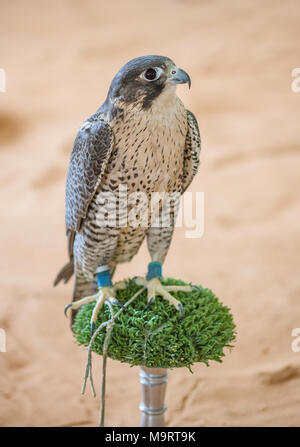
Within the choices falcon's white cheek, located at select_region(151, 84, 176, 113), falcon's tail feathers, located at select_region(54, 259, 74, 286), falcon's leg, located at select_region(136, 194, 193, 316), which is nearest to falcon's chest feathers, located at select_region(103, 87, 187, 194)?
falcon's white cheek, located at select_region(151, 84, 176, 113)

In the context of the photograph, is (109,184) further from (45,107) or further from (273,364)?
(45,107)

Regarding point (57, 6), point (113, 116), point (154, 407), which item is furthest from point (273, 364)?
point (57, 6)

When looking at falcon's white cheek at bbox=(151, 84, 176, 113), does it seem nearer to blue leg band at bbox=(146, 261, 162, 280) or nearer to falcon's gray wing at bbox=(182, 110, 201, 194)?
falcon's gray wing at bbox=(182, 110, 201, 194)

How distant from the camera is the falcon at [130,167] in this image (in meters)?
1.60

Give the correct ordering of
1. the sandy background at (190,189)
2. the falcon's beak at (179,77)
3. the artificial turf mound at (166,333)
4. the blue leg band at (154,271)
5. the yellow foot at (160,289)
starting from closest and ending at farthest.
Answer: the falcon's beak at (179,77), the artificial turf mound at (166,333), the yellow foot at (160,289), the blue leg band at (154,271), the sandy background at (190,189)

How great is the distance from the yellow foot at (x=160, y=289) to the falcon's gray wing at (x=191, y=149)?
39 centimetres

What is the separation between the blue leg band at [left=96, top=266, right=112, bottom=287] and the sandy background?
2.53 ft

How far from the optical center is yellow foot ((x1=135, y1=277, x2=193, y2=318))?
1.78 m

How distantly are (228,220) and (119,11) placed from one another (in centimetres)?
415

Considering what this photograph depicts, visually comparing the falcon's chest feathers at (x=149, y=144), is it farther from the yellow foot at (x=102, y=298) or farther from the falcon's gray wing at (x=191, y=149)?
the yellow foot at (x=102, y=298)

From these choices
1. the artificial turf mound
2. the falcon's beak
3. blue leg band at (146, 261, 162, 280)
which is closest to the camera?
the falcon's beak

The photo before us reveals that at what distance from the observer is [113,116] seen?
1.67m

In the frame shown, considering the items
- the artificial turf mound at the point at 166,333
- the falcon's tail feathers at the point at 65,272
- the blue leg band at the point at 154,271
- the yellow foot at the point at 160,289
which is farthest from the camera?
the falcon's tail feathers at the point at 65,272

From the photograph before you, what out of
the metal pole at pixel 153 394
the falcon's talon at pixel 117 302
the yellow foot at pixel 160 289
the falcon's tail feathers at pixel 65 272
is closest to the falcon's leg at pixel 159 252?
the yellow foot at pixel 160 289
